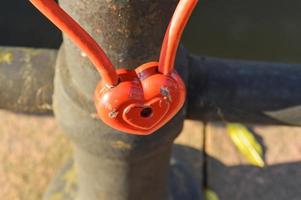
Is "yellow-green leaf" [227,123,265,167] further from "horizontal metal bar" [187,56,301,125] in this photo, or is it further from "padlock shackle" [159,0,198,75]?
"padlock shackle" [159,0,198,75]

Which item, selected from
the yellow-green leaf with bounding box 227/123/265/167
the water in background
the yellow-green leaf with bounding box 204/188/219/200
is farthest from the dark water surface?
the yellow-green leaf with bounding box 204/188/219/200

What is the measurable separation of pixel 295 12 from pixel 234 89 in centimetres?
179

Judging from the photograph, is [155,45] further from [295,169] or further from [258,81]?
[295,169]

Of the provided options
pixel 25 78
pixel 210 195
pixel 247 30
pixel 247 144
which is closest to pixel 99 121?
pixel 25 78

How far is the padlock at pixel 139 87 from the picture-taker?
625 millimetres

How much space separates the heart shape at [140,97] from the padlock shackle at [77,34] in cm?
2

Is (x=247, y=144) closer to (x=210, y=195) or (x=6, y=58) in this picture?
(x=210, y=195)

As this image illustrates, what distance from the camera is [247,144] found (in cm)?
152

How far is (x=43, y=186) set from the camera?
144 cm

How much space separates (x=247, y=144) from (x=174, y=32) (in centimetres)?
95

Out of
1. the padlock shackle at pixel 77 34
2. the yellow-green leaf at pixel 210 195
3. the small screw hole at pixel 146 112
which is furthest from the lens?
the yellow-green leaf at pixel 210 195

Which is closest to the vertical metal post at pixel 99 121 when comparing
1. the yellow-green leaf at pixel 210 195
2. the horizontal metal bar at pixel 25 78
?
the horizontal metal bar at pixel 25 78

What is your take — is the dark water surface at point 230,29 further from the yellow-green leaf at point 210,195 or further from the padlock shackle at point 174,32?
the padlock shackle at point 174,32

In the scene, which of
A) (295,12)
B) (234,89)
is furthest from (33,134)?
(295,12)
